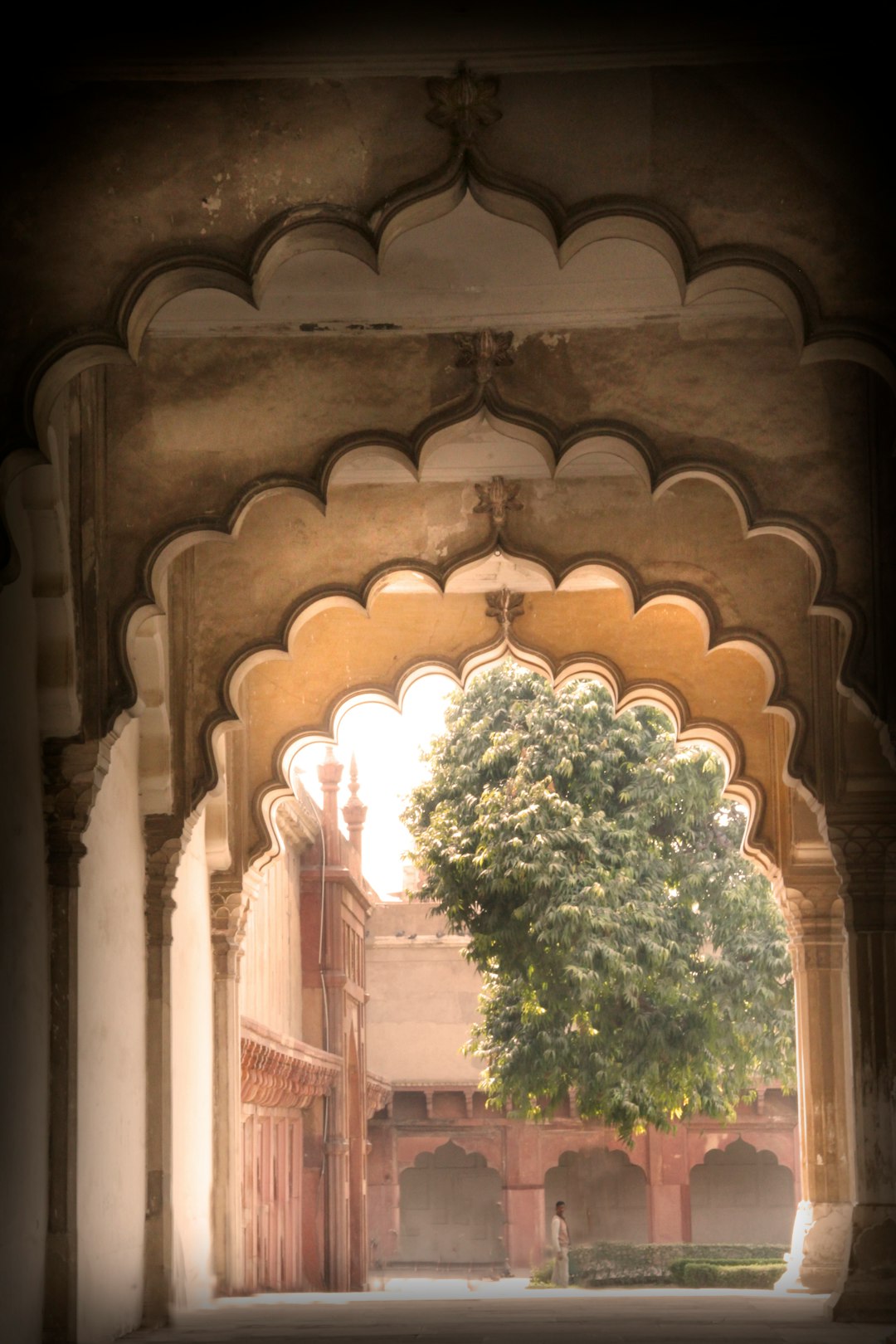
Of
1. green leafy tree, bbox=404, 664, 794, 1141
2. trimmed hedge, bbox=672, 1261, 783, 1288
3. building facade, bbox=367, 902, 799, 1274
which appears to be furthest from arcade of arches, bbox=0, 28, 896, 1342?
building facade, bbox=367, 902, 799, 1274

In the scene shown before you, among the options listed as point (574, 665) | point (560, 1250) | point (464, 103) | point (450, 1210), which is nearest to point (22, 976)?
point (464, 103)

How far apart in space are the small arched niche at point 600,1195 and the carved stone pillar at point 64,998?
24.5 m

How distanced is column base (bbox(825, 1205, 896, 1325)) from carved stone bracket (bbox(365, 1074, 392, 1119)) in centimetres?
1885

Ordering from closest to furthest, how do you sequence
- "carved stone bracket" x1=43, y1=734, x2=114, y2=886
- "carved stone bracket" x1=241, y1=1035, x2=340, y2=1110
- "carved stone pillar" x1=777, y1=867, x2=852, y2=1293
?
"carved stone bracket" x1=43, y1=734, x2=114, y2=886, "carved stone pillar" x1=777, y1=867, x2=852, y2=1293, "carved stone bracket" x1=241, y1=1035, x2=340, y2=1110

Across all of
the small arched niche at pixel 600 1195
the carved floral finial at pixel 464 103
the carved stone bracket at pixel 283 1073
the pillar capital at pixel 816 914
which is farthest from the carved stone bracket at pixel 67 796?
the small arched niche at pixel 600 1195

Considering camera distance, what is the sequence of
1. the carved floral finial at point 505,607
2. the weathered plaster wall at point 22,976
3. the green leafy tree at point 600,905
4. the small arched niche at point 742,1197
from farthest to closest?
the small arched niche at point 742,1197, the green leafy tree at point 600,905, the carved floral finial at point 505,607, the weathered plaster wall at point 22,976

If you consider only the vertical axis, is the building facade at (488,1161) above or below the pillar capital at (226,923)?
below

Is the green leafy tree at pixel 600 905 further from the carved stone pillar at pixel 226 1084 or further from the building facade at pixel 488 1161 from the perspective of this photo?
the carved stone pillar at pixel 226 1084

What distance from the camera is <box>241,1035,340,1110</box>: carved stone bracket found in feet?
52.0

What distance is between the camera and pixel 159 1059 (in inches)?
418

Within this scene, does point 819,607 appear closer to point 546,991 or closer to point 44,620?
point 44,620

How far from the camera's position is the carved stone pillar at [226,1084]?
1282 centimetres

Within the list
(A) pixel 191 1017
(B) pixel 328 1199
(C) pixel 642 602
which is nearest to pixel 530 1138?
(B) pixel 328 1199

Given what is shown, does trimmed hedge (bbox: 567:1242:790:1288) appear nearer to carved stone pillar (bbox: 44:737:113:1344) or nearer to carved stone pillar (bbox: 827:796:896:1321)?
carved stone pillar (bbox: 827:796:896:1321)
